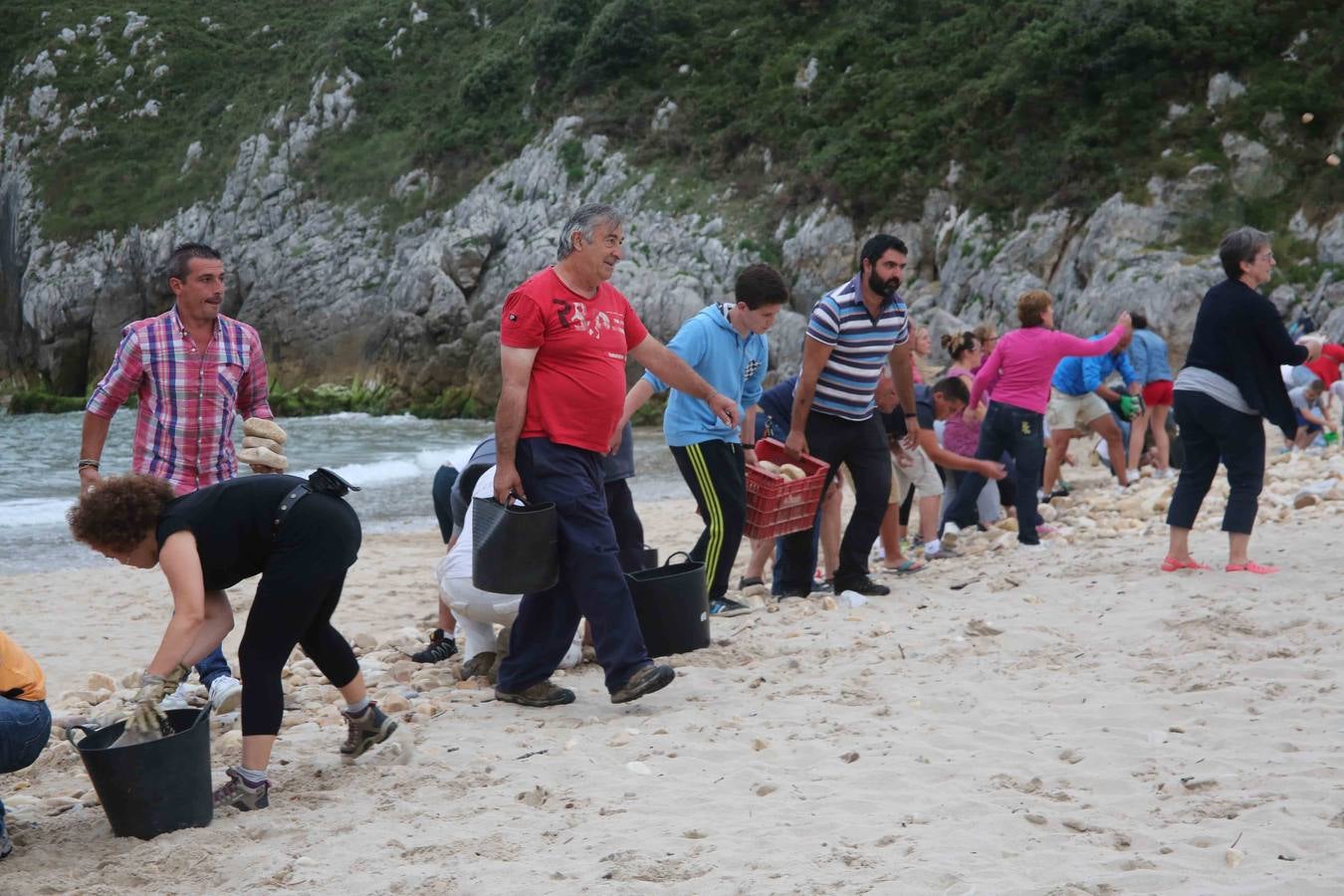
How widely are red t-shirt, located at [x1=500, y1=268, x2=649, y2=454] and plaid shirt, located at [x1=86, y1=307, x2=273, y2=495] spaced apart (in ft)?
3.91

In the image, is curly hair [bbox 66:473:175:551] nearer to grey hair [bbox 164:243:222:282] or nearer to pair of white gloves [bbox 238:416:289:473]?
pair of white gloves [bbox 238:416:289:473]

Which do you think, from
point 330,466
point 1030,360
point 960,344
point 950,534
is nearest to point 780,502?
point 1030,360

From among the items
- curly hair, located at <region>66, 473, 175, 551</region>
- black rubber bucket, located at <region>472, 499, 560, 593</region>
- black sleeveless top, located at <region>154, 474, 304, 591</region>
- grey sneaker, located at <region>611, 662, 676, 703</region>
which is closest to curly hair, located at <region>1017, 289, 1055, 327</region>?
grey sneaker, located at <region>611, 662, 676, 703</region>

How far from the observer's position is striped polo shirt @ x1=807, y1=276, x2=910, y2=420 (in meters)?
6.77

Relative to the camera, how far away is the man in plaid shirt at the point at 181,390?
200 inches

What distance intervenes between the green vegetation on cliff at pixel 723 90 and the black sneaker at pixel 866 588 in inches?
892

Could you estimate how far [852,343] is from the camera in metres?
6.81

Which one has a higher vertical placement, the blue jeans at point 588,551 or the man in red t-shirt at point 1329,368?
the man in red t-shirt at point 1329,368

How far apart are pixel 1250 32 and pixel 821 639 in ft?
92.6

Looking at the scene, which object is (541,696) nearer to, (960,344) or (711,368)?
(711,368)

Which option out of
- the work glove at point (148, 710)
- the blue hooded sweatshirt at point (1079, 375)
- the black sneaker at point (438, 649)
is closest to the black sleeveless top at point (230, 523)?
the work glove at point (148, 710)

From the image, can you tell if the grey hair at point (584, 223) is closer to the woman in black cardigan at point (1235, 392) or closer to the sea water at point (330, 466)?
the sea water at point (330, 466)

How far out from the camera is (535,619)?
16.7 ft

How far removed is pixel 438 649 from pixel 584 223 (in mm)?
2440
